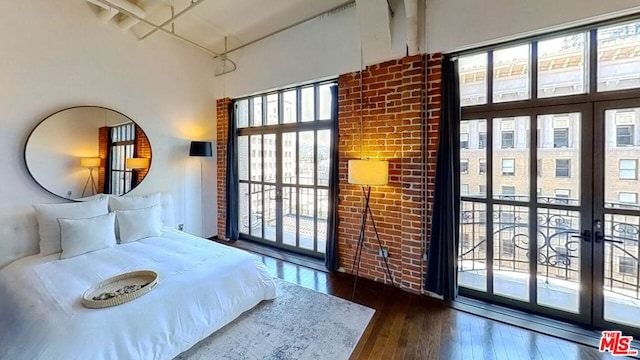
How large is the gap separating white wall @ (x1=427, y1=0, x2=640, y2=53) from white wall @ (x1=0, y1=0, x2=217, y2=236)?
3.79 m

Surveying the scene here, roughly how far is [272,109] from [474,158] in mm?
3078

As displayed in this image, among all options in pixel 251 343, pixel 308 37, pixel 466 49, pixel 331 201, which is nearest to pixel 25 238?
pixel 251 343

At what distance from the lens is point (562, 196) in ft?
8.00

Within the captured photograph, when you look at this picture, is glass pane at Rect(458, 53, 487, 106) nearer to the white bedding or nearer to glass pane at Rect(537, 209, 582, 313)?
glass pane at Rect(537, 209, 582, 313)

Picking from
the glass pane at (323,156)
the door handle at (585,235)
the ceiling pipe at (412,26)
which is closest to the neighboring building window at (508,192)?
the door handle at (585,235)

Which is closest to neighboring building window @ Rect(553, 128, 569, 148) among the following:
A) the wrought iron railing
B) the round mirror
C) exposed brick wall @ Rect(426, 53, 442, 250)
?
the wrought iron railing

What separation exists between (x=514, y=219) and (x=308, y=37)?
3.35 metres

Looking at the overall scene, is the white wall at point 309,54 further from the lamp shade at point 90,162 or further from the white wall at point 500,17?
the lamp shade at point 90,162

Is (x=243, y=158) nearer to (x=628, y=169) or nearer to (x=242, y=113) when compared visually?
(x=242, y=113)

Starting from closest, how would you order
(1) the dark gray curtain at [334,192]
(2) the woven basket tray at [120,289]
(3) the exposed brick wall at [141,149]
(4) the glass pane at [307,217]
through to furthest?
(2) the woven basket tray at [120,289] < (1) the dark gray curtain at [334,192] < (3) the exposed brick wall at [141,149] < (4) the glass pane at [307,217]

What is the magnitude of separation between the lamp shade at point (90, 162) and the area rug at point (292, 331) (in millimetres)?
2755

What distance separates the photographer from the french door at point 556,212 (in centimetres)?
222

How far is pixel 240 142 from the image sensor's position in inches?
192

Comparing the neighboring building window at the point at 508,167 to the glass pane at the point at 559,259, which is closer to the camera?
the glass pane at the point at 559,259
